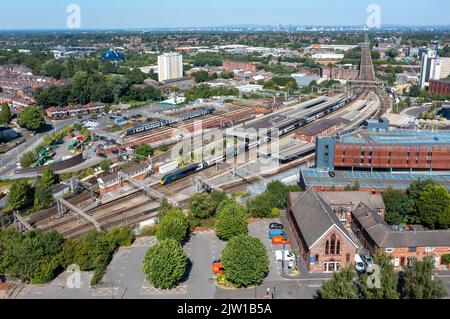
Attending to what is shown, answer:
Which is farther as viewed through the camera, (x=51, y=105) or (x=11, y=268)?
(x=51, y=105)

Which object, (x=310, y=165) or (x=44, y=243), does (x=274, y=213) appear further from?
(x=44, y=243)

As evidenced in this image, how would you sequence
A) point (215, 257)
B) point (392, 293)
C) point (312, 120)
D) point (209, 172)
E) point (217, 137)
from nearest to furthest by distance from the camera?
point (392, 293) → point (215, 257) → point (209, 172) → point (217, 137) → point (312, 120)

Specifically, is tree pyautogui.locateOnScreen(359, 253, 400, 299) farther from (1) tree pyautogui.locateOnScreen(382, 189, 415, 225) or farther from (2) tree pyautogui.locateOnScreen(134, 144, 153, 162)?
(2) tree pyautogui.locateOnScreen(134, 144, 153, 162)

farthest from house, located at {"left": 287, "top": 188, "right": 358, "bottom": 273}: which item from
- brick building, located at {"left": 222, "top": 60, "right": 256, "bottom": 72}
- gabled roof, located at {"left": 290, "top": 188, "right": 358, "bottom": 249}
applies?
brick building, located at {"left": 222, "top": 60, "right": 256, "bottom": 72}

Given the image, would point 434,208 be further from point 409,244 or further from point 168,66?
point 168,66

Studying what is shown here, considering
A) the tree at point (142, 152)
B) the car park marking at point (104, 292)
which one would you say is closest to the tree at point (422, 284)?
the car park marking at point (104, 292)

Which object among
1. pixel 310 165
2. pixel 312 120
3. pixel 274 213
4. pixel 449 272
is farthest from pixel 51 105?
pixel 449 272

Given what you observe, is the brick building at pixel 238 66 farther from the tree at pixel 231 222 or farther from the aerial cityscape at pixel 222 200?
the tree at pixel 231 222
